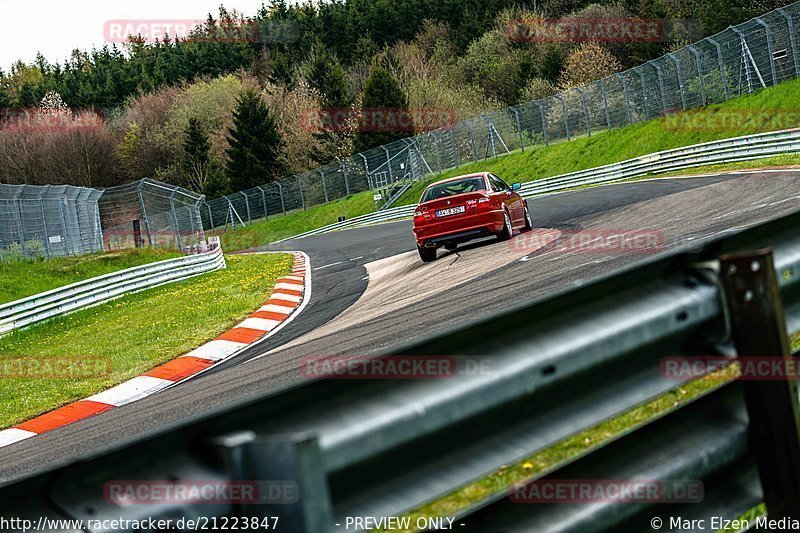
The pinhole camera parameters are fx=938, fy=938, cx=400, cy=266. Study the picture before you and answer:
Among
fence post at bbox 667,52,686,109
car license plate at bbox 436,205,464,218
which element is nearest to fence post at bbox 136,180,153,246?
car license plate at bbox 436,205,464,218

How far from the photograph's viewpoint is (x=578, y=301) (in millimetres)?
2242

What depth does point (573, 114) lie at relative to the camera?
135ft

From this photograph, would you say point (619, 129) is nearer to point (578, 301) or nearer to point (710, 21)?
point (710, 21)

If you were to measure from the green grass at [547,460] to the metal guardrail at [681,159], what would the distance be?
16.5 m

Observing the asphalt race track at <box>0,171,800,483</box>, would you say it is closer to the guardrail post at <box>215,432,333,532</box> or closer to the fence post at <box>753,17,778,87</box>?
the guardrail post at <box>215,432,333,532</box>

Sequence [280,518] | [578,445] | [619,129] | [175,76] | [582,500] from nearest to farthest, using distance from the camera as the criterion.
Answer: [280,518]
[582,500]
[578,445]
[619,129]
[175,76]

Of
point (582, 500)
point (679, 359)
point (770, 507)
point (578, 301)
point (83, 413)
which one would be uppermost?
point (578, 301)

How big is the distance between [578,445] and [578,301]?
243 centimetres

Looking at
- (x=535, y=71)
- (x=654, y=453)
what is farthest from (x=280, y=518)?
(x=535, y=71)

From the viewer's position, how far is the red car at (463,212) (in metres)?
15.7

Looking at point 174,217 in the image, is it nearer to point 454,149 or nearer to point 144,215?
point 144,215

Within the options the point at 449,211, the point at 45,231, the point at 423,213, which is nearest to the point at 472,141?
the point at 45,231

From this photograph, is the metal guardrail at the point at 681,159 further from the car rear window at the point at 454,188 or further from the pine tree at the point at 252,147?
the pine tree at the point at 252,147

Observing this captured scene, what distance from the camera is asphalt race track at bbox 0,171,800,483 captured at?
8172mm
